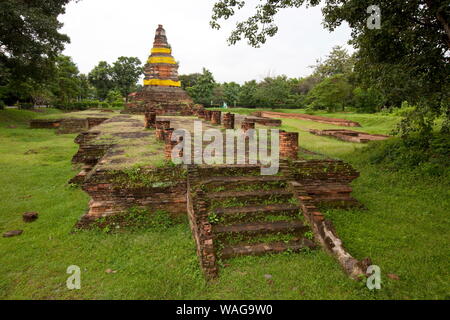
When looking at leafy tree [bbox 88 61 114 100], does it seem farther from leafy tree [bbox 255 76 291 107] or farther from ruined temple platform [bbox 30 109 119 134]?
ruined temple platform [bbox 30 109 119 134]

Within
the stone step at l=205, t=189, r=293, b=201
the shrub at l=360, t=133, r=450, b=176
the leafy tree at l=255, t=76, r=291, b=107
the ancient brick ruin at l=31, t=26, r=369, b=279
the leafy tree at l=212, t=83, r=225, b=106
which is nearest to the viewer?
the ancient brick ruin at l=31, t=26, r=369, b=279

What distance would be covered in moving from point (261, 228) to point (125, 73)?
167 ft

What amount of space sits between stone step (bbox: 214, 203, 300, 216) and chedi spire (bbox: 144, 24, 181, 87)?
1619 centimetres

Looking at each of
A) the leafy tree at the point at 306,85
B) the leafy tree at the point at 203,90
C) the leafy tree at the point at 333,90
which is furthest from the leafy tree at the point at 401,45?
the leafy tree at the point at 306,85

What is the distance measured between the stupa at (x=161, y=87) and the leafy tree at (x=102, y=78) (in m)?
33.9

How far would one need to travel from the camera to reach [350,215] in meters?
5.35

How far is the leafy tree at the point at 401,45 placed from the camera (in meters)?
5.81

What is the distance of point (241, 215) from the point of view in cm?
442

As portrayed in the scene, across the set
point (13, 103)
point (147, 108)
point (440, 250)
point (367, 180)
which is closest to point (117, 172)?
point (440, 250)

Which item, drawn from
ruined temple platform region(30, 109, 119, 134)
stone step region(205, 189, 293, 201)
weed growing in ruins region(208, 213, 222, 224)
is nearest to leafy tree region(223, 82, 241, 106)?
ruined temple platform region(30, 109, 119, 134)

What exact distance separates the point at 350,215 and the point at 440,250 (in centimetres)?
149

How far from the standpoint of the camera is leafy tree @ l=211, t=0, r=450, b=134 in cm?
581

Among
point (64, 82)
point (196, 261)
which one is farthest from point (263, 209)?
point (64, 82)
